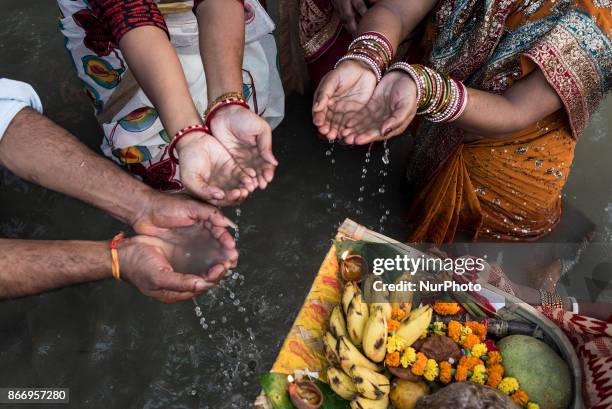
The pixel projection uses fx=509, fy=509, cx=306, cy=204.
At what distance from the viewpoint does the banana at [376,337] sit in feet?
5.56

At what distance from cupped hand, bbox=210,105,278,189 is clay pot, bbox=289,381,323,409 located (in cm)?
69

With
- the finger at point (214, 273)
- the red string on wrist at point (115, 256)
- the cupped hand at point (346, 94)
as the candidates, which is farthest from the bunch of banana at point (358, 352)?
the red string on wrist at point (115, 256)

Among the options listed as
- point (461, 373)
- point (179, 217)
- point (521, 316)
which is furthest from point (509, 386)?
point (179, 217)

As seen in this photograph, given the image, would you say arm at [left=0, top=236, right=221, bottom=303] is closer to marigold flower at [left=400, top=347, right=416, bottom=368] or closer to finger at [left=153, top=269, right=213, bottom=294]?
finger at [left=153, top=269, right=213, bottom=294]

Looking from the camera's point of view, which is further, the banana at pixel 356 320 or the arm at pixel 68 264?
the banana at pixel 356 320

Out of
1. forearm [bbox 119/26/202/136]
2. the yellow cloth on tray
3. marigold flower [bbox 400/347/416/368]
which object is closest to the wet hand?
forearm [bbox 119/26/202/136]

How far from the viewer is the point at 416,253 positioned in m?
1.97

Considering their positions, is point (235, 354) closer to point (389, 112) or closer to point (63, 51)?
point (389, 112)

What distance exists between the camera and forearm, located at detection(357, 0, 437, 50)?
2061 millimetres

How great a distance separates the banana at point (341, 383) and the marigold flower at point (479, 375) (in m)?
0.39

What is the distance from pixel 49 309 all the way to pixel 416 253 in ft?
5.49

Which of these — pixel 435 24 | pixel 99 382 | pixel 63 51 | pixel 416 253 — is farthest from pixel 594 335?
pixel 63 51

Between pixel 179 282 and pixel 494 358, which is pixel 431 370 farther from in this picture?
pixel 179 282

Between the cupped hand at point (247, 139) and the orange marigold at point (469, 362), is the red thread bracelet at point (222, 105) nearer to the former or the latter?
the cupped hand at point (247, 139)
